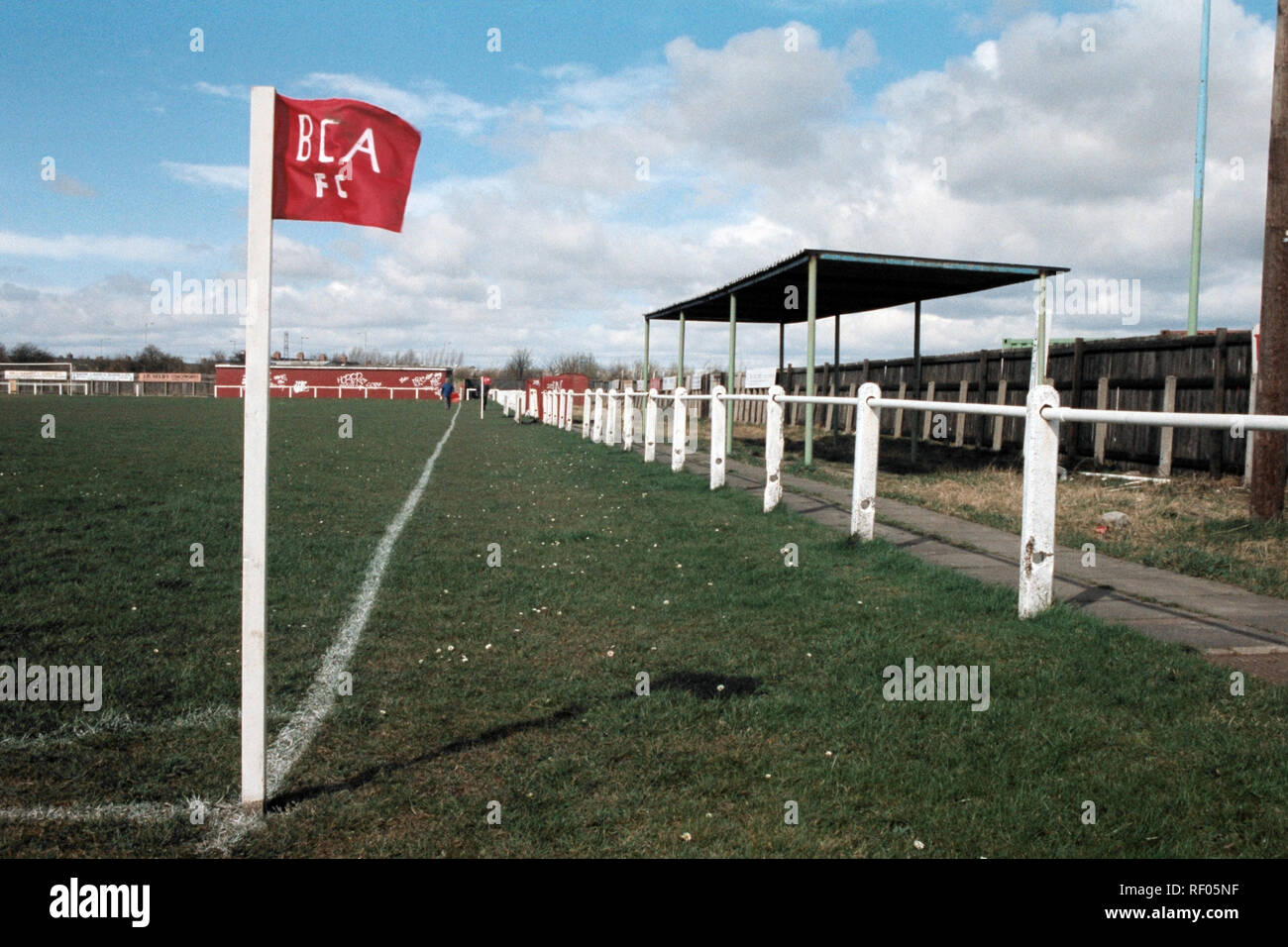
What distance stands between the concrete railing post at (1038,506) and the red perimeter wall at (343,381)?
8374cm

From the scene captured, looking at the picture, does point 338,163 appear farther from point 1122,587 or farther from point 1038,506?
point 1122,587

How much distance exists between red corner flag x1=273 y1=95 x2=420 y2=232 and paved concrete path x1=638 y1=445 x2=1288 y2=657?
4.22m

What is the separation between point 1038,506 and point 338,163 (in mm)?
3967

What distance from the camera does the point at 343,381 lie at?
94188 mm

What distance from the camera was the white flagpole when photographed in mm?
3217

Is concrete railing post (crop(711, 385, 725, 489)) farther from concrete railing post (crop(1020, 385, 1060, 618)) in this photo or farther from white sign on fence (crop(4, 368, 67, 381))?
white sign on fence (crop(4, 368, 67, 381))

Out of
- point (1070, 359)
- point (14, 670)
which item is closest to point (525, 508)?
point (14, 670)

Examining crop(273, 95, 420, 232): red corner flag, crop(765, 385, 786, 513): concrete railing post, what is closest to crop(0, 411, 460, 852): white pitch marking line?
crop(273, 95, 420, 232): red corner flag

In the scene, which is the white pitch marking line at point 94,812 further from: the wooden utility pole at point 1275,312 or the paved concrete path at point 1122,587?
the wooden utility pole at point 1275,312

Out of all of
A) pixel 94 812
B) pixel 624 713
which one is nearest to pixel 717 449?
pixel 624 713

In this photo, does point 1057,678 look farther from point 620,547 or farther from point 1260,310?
point 1260,310

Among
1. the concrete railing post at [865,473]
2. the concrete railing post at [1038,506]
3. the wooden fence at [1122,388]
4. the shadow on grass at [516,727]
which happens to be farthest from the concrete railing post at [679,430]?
the shadow on grass at [516,727]

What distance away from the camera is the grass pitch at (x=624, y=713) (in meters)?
3.06
